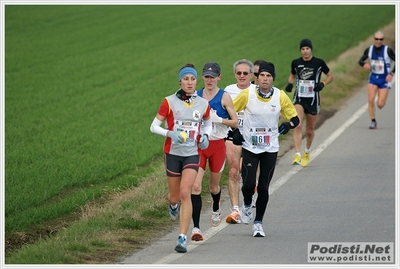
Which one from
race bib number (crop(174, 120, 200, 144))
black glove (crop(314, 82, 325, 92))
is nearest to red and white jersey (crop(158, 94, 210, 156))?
race bib number (crop(174, 120, 200, 144))

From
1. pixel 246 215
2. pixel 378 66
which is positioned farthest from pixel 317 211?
pixel 378 66

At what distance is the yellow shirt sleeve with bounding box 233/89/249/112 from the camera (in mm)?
11008

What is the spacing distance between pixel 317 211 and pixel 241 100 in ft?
7.18

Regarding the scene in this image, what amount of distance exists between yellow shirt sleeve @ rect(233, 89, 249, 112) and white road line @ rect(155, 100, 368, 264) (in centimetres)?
152

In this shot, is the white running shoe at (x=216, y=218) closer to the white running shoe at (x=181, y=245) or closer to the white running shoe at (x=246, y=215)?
the white running shoe at (x=246, y=215)

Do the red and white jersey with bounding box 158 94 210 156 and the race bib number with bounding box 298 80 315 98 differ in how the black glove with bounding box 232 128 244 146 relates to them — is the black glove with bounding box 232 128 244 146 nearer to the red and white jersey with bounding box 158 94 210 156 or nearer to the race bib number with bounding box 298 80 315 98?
the red and white jersey with bounding box 158 94 210 156

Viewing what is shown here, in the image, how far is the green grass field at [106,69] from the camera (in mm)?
15703

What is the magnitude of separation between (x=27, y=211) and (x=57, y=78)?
15.6m

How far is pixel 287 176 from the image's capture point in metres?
14.8

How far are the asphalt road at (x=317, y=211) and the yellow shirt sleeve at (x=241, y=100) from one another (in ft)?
4.97

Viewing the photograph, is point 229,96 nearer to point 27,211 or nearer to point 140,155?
point 27,211

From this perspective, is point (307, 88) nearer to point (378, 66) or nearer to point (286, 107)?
point (378, 66)

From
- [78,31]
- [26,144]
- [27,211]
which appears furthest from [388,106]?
[78,31]

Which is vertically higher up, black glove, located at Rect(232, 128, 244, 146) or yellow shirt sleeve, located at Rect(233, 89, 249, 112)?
yellow shirt sleeve, located at Rect(233, 89, 249, 112)
